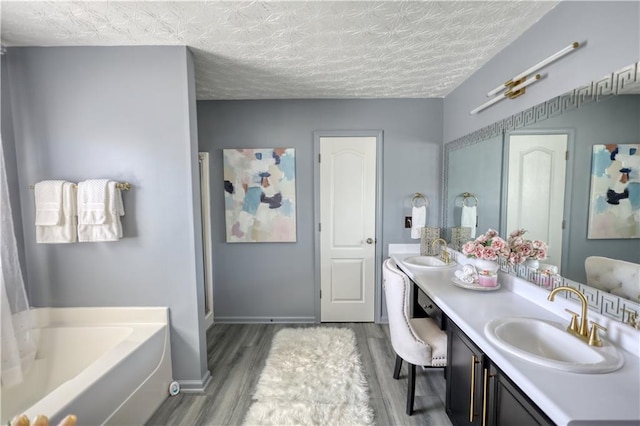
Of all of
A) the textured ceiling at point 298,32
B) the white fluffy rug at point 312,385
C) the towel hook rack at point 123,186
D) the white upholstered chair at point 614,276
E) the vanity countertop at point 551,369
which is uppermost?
the textured ceiling at point 298,32

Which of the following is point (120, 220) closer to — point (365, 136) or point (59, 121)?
point (59, 121)

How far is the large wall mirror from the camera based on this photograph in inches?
41.6

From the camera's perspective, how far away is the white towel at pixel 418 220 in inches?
109

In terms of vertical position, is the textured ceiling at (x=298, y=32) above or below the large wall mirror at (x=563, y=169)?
above

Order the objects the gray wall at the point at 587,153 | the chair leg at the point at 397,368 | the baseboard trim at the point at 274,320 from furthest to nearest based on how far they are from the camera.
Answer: the baseboard trim at the point at 274,320 < the chair leg at the point at 397,368 < the gray wall at the point at 587,153

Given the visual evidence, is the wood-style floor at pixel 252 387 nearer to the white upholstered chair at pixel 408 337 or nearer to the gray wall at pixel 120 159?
the white upholstered chair at pixel 408 337

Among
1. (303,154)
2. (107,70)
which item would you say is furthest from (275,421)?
(107,70)

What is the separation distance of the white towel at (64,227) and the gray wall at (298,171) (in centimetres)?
124

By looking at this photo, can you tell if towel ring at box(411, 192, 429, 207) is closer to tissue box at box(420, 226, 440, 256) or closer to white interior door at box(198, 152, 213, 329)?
tissue box at box(420, 226, 440, 256)

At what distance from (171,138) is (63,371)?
1.74 metres

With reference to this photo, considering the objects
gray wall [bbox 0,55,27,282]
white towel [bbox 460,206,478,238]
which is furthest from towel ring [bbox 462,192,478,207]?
gray wall [bbox 0,55,27,282]

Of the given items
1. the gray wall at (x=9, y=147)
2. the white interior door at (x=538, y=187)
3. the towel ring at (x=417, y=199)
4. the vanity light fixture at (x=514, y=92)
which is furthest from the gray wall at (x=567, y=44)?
the gray wall at (x=9, y=147)

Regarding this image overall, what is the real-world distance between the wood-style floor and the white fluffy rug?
79mm

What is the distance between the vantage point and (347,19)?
149 centimetres
